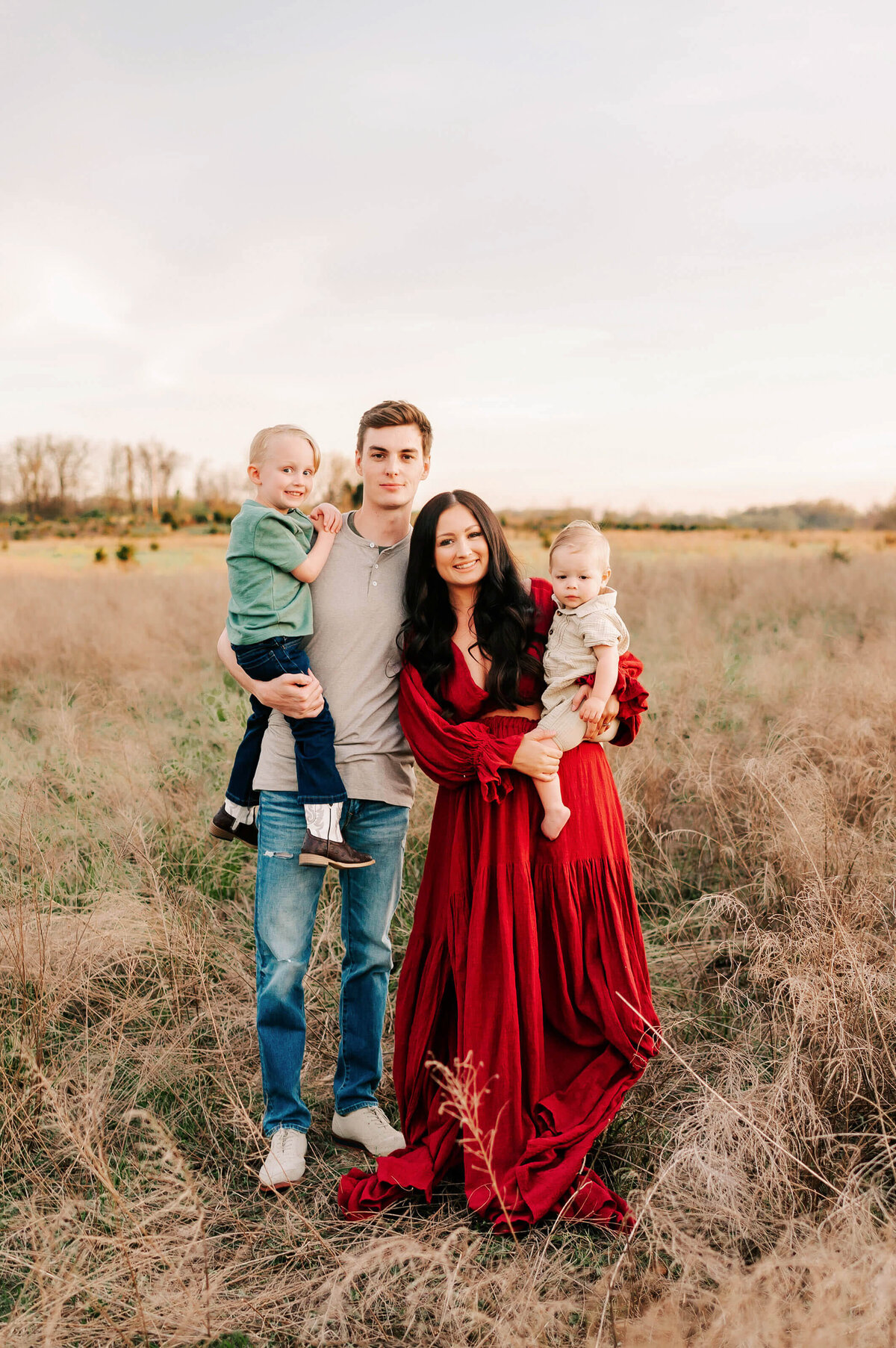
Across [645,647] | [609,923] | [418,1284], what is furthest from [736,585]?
[418,1284]

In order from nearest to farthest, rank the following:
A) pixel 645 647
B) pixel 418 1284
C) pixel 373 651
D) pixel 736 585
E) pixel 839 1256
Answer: pixel 839 1256 → pixel 418 1284 → pixel 373 651 → pixel 645 647 → pixel 736 585

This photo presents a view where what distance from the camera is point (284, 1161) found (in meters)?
2.73

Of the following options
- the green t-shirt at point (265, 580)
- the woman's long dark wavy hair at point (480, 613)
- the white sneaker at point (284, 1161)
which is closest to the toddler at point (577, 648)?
the woman's long dark wavy hair at point (480, 613)

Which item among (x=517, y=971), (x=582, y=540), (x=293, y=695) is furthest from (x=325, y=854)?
(x=582, y=540)

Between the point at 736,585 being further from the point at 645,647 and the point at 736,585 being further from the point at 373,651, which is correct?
the point at 373,651

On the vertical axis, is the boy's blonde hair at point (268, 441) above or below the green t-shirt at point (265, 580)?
above

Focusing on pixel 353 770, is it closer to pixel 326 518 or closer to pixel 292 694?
pixel 292 694

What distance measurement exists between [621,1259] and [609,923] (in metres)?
0.91

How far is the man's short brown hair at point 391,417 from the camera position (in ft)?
9.02

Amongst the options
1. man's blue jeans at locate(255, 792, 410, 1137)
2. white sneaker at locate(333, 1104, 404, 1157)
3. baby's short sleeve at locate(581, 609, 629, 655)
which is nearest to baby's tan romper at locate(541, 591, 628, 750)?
baby's short sleeve at locate(581, 609, 629, 655)

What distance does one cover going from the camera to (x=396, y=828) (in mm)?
2924

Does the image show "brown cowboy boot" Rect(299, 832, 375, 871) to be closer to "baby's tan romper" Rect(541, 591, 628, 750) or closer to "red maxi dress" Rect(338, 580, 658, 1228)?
"red maxi dress" Rect(338, 580, 658, 1228)

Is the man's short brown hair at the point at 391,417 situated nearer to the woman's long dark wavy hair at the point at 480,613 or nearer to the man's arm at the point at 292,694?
the woman's long dark wavy hair at the point at 480,613

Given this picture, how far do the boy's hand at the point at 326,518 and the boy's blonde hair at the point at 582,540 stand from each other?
2.33 feet
